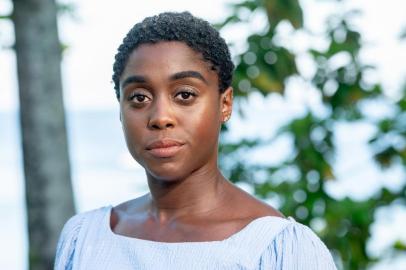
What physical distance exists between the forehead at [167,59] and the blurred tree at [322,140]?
146 centimetres

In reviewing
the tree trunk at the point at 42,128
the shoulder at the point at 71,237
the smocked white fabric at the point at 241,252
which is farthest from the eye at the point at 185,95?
the tree trunk at the point at 42,128

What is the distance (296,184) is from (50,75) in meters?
1.26

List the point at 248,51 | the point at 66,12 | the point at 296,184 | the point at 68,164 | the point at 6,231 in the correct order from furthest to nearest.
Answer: the point at 6,231 → the point at 66,12 → the point at 68,164 → the point at 296,184 → the point at 248,51

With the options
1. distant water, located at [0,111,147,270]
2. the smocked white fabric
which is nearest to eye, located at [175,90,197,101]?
the smocked white fabric

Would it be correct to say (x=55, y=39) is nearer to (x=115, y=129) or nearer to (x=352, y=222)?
(x=352, y=222)

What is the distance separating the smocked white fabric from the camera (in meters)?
2.17

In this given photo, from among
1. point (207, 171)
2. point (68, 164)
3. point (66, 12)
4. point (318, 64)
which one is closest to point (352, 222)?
point (318, 64)

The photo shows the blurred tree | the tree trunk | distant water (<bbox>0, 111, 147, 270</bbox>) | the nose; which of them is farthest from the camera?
distant water (<bbox>0, 111, 147, 270</bbox>)

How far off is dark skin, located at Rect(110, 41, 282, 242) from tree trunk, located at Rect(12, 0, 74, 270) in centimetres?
190

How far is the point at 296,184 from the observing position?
3.98 meters

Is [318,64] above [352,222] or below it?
above

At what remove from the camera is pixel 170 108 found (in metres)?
2.18

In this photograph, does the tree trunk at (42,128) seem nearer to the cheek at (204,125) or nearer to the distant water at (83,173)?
the distant water at (83,173)

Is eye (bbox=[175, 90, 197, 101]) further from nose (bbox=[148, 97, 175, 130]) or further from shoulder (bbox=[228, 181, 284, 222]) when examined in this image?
shoulder (bbox=[228, 181, 284, 222])
